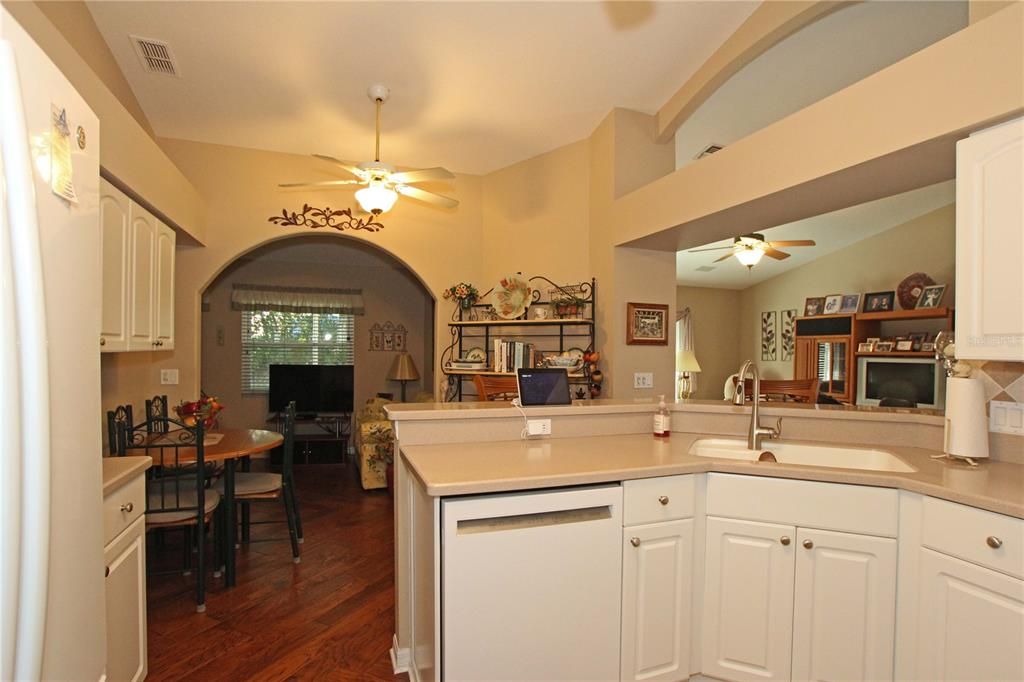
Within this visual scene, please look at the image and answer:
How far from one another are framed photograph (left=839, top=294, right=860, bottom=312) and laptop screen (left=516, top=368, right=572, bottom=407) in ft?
21.5

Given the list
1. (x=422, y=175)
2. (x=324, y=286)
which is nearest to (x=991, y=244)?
(x=422, y=175)

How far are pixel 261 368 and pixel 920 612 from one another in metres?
6.84

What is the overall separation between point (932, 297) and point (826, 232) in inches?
58.2

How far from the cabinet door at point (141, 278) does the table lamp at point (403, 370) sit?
389cm

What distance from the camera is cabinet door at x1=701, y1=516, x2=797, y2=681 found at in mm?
1815

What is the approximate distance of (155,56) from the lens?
309 centimetres

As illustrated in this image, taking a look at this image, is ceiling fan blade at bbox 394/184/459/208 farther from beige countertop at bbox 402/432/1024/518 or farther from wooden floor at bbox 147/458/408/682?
wooden floor at bbox 147/458/408/682

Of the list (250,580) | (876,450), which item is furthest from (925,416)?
(250,580)

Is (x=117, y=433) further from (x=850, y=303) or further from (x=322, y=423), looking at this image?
(x=850, y=303)

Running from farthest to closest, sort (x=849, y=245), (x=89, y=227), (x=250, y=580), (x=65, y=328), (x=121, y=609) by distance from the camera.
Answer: (x=849, y=245) → (x=250, y=580) → (x=121, y=609) → (x=89, y=227) → (x=65, y=328)

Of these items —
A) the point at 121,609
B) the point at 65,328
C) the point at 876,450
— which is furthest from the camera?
the point at 876,450

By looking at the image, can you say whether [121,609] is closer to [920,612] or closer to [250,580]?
[250,580]

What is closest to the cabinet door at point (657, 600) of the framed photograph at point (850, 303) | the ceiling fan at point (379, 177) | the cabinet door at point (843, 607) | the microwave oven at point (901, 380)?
the cabinet door at point (843, 607)

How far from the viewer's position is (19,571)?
0.84 m
